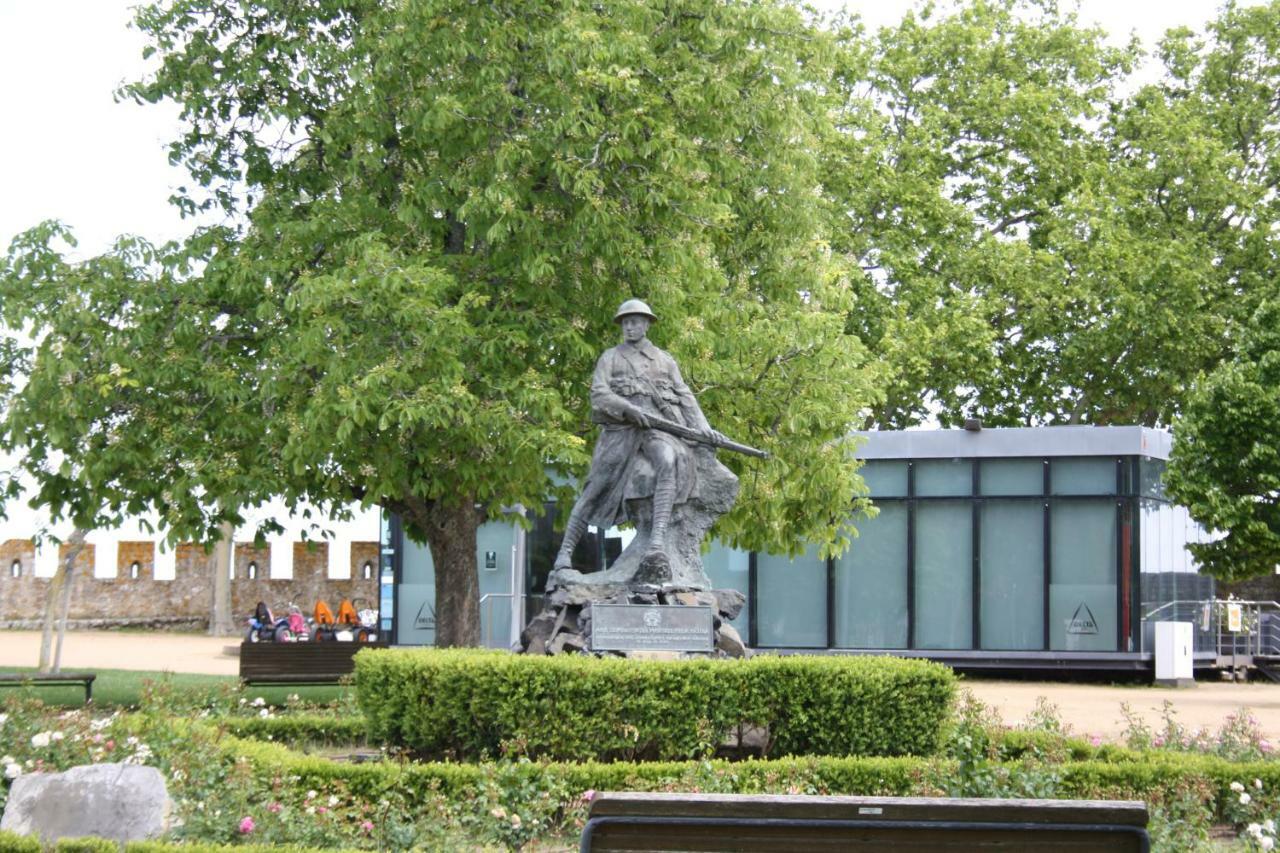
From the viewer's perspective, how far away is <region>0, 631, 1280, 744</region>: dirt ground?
20062 millimetres

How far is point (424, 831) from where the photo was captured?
852 centimetres

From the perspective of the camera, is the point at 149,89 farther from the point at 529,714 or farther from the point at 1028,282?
the point at 1028,282

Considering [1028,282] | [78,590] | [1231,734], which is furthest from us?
[78,590]

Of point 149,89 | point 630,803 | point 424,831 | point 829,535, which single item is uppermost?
point 149,89

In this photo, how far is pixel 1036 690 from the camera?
27.3 metres

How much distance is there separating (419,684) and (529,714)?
95 centimetres

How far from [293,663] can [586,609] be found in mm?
9124

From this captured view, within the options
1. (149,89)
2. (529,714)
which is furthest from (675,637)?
(149,89)

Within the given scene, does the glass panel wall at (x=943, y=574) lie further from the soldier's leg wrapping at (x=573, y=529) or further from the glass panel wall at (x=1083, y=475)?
the soldier's leg wrapping at (x=573, y=529)

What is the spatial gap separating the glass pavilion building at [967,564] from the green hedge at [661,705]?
17.7 meters

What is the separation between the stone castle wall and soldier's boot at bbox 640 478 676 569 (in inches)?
1279

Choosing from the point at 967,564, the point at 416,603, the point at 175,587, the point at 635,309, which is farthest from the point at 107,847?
the point at 175,587

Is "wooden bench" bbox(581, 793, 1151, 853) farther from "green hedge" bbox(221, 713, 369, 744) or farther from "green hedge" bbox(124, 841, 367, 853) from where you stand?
"green hedge" bbox(221, 713, 369, 744)

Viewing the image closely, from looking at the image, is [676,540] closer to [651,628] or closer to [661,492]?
[661,492]
